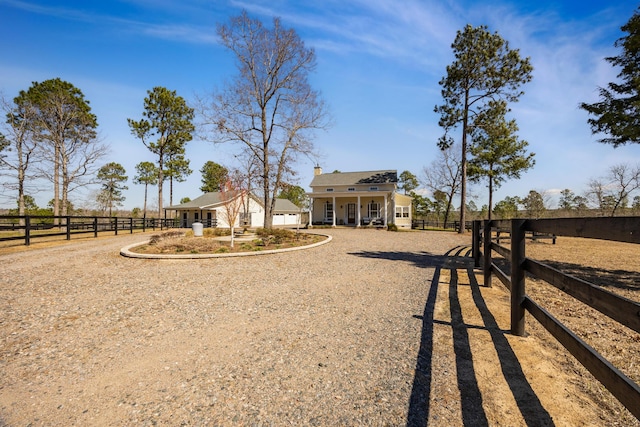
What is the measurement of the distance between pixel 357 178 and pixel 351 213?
13.3 ft

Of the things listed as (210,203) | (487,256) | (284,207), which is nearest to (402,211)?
(284,207)

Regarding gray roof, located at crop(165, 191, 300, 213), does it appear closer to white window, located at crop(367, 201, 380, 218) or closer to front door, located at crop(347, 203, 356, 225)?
front door, located at crop(347, 203, 356, 225)

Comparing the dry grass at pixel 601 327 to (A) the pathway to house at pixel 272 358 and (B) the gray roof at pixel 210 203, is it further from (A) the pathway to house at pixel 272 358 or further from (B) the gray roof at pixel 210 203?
(B) the gray roof at pixel 210 203

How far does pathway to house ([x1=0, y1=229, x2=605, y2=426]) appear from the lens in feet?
7.07

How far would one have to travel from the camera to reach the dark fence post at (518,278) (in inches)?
132

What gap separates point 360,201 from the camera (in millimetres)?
30312

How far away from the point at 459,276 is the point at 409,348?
4.32 meters

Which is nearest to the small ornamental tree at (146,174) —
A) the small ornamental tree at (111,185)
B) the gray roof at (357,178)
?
the small ornamental tree at (111,185)

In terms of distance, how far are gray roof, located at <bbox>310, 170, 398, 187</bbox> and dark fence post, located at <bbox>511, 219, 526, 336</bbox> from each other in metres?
26.8

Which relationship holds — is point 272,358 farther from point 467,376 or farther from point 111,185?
point 111,185

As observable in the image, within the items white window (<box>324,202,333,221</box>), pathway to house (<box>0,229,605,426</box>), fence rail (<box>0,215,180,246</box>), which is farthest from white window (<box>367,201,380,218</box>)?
pathway to house (<box>0,229,605,426</box>)

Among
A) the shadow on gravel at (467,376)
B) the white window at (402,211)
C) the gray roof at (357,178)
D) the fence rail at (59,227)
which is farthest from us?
the white window at (402,211)

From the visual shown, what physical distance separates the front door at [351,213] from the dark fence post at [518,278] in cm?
2754

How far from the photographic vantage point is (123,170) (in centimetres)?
4572
